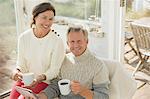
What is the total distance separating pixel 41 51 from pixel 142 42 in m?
1.90

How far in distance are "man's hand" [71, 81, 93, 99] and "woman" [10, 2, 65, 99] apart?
0.32 metres

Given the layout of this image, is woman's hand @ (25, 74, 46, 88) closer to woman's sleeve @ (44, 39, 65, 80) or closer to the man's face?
woman's sleeve @ (44, 39, 65, 80)

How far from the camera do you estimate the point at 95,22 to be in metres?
3.16

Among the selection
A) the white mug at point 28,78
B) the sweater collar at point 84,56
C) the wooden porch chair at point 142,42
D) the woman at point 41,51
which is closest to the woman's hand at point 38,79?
the woman at point 41,51

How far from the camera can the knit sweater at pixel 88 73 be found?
178 centimetres

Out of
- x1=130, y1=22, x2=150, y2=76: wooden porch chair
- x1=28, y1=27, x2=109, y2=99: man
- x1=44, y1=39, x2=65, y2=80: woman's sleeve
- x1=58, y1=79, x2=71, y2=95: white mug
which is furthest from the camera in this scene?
x1=130, y1=22, x2=150, y2=76: wooden porch chair

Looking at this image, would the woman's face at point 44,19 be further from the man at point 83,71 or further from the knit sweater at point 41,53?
the man at point 83,71

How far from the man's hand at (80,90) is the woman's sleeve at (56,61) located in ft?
0.99

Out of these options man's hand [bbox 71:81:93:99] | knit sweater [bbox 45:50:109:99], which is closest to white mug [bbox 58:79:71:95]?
man's hand [bbox 71:81:93:99]

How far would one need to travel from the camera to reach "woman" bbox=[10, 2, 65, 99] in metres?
2.00

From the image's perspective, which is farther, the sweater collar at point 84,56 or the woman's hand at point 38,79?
the woman's hand at point 38,79

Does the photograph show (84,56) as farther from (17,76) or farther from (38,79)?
(17,76)

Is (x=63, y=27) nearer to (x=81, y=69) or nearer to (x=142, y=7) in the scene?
(x=81, y=69)

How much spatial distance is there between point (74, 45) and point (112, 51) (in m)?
1.45
